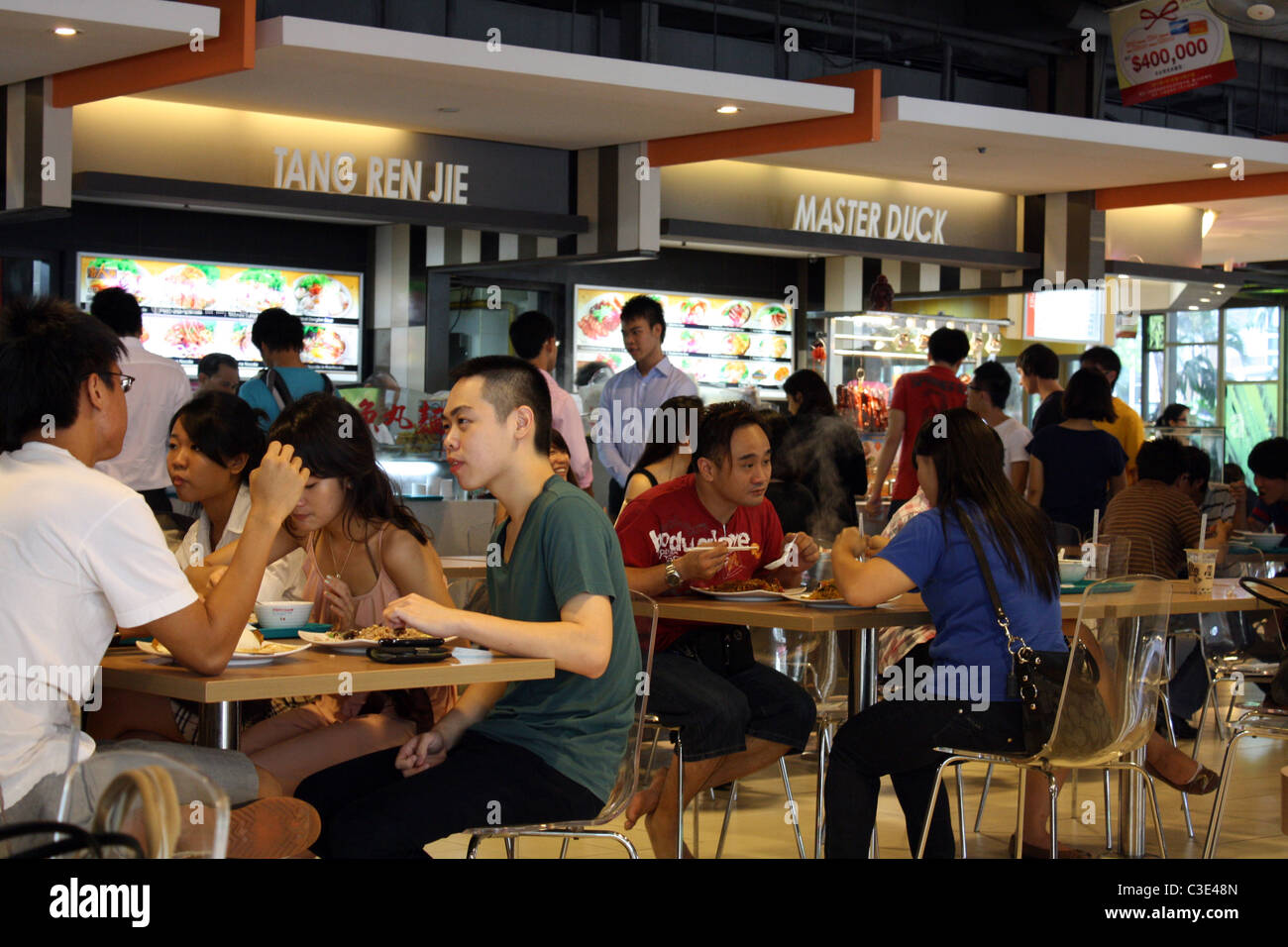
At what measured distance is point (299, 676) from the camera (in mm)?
2846

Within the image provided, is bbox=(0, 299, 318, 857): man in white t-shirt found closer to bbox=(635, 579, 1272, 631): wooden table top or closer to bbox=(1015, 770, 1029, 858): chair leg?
bbox=(635, 579, 1272, 631): wooden table top

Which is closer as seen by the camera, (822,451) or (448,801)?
(448,801)

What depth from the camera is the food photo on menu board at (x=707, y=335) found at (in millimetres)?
10867

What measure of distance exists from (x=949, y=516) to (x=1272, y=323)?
51.8 feet

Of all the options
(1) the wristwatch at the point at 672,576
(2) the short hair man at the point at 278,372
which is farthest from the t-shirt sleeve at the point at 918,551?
(2) the short hair man at the point at 278,372

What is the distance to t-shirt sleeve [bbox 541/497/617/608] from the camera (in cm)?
301

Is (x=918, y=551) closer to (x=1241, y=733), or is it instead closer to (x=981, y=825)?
(x=1241, y=733)

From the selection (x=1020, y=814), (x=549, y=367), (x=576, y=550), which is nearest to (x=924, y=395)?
(x=549, y=367)

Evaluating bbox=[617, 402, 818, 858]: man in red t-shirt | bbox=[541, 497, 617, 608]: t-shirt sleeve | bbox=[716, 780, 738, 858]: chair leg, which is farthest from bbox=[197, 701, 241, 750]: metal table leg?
bbox=[716, 780, 738, 858]: chair leg

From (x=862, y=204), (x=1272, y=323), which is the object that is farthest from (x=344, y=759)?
(x=1272, y=323)

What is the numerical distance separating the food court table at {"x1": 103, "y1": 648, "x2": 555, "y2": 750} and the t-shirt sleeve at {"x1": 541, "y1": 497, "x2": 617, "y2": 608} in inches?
6.0

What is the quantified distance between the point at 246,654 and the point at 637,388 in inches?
172
